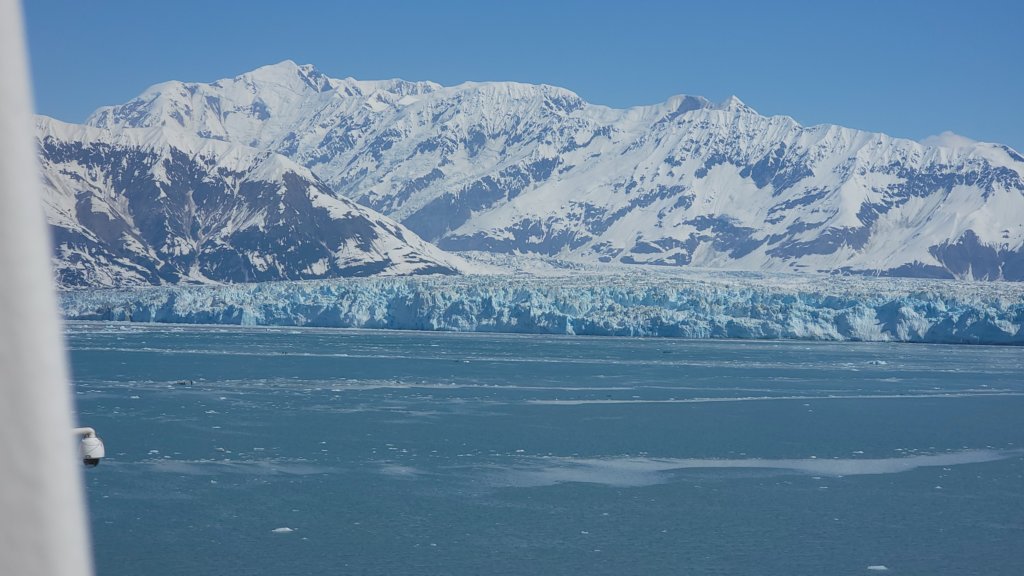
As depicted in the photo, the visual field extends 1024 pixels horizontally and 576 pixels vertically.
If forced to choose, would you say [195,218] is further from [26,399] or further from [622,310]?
[26,399]

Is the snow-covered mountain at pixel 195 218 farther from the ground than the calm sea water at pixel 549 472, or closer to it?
farther from the ground

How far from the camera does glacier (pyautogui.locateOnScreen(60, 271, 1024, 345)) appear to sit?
211 feet

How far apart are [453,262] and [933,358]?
313 feet

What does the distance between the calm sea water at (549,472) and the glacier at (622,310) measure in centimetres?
2095

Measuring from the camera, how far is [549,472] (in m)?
20.5

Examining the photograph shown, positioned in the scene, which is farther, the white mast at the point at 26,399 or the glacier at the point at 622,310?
the glacier at the point at 622,310

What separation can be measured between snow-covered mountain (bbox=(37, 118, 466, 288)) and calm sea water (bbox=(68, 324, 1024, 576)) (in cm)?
10786

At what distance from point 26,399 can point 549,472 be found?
65.9 feet

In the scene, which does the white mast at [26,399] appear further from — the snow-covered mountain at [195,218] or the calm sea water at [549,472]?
the snow-covered mountain at [195,218]

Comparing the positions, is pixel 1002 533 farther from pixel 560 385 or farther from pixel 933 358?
pixel 933 358

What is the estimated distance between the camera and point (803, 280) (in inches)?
3979

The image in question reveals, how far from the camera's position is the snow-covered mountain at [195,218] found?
15012 cm

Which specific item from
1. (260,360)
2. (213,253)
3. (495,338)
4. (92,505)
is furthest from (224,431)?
(213,253)

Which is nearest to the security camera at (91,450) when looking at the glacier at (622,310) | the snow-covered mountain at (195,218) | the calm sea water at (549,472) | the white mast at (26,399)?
the white mast at (26,399)
